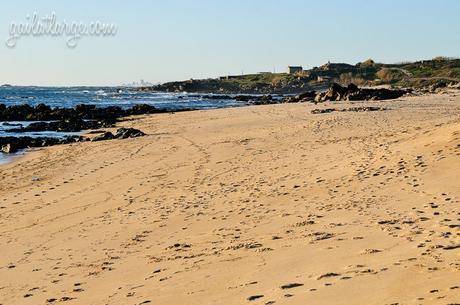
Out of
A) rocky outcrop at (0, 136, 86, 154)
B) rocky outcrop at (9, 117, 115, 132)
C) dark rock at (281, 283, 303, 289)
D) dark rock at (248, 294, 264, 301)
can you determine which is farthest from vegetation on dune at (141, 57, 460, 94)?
dark rock at (248, 294, 264, 301)

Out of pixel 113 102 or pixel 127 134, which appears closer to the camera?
pixel 127 134

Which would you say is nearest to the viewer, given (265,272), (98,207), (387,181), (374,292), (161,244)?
(374,292)

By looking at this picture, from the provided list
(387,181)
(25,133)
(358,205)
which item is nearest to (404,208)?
(358,205)

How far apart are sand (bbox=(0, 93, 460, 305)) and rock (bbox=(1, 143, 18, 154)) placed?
21.6 ft

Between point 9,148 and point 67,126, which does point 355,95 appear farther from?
point 9,148

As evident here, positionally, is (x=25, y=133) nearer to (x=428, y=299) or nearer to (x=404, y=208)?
(x=404, y=208)

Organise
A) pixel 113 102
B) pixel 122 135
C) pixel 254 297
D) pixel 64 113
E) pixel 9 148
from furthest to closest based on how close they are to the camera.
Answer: pixel 113 102, pixel 64 113, pixel 122 135, pixel 9 148, pixel 254 297

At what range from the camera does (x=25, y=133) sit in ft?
110

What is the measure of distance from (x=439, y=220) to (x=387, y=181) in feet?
11.4

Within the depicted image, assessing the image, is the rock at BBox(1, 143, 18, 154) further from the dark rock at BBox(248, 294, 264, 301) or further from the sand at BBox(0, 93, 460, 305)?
the dark rock at BBox(248, 294, 264, 301)

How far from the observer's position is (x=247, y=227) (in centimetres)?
904

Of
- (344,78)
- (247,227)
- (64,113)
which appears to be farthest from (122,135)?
(344,78)

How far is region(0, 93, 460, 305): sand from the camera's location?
5.96 m

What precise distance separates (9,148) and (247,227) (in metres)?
18.5
